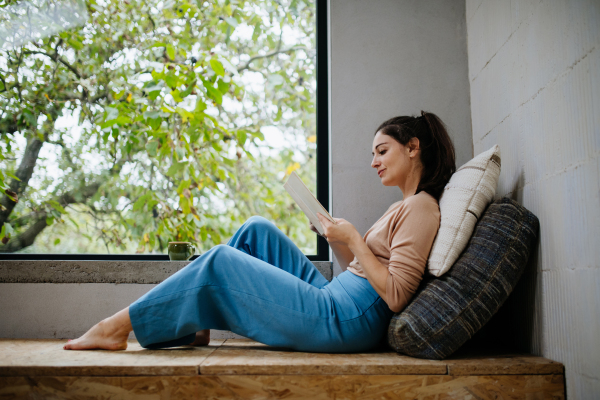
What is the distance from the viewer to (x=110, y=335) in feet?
4.77

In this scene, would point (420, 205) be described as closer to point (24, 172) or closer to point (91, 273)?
point (91, 273)

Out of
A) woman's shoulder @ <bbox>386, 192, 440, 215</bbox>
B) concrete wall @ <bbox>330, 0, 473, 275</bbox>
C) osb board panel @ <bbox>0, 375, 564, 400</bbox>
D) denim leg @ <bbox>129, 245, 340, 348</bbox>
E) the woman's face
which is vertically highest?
concrete wall @ <bbox>330, 0, 473, 275</bbox>

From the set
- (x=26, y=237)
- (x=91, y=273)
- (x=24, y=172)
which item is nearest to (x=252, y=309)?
(x=91, y=273)

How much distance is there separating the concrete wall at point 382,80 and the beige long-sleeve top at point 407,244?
562 millimetres

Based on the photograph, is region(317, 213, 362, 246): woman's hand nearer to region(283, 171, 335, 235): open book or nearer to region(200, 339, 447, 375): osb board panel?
region(283, 171, 335, 235): open book

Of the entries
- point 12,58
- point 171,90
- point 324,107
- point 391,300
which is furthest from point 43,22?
point 391,300

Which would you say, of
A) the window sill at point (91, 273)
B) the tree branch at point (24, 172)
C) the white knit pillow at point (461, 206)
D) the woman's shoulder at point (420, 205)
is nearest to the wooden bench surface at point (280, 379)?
the white knit pillow at point (461, 206)

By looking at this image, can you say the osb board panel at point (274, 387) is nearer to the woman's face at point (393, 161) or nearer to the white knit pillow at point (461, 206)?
the white knit pillow at point (461, 206)

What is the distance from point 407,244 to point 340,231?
227mm

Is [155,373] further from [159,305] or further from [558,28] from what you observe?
[558,28]

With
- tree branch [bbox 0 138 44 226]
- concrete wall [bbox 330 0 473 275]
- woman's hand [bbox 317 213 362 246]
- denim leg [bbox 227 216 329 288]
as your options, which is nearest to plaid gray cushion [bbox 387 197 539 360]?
woman's hand [bbox 317 213 362 246]

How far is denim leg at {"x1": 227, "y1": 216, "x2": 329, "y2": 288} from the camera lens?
5.79 feet

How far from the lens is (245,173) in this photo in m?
2.84

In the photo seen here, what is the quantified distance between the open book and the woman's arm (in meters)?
0.03
